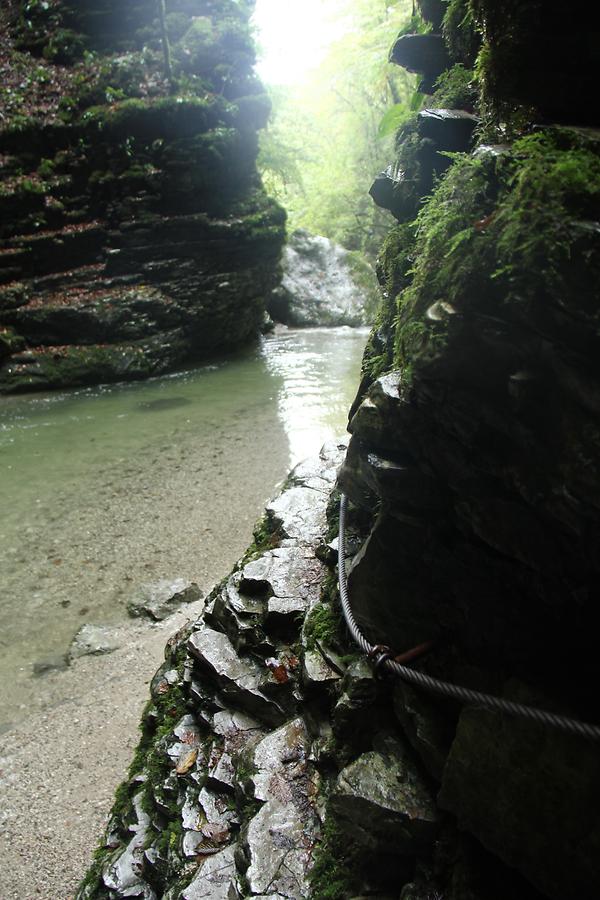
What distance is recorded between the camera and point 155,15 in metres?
15.1

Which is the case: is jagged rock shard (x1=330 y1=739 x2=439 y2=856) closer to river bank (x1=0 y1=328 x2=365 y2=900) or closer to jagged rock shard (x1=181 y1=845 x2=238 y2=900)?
jagged rock shard (x1=181 y1=845 x2=238 y2=900)

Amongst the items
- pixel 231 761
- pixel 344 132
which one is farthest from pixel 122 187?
pixel 231 761

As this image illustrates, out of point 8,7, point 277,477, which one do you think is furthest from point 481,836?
point 8,7

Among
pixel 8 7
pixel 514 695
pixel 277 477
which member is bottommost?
pixel 277 477

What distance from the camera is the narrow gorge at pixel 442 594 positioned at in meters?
1.65

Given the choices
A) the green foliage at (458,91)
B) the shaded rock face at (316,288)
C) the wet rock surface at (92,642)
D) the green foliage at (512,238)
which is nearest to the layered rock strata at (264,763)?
the wet rock surface at (92,642)

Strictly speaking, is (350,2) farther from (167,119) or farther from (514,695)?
(514,695)

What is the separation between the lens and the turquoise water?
17.9 feet

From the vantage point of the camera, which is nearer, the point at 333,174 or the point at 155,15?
the point at 155,15

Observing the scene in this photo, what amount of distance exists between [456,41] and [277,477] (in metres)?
5.42

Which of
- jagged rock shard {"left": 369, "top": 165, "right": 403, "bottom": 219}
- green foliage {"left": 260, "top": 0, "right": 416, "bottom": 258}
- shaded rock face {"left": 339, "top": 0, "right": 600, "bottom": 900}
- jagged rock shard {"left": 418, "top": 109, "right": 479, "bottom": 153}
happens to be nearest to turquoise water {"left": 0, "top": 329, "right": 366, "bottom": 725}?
shaded rock face {"left": 339, "top": 0, "right": 600, "bottom": 900}

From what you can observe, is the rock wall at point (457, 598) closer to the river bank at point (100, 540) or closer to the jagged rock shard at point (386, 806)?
the jagged rock shard at point (386, 806)

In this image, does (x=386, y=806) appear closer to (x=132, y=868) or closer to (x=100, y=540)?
(x=132, y=868)

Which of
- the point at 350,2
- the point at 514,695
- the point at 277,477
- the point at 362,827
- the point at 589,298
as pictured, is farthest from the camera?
the point at 350,2
